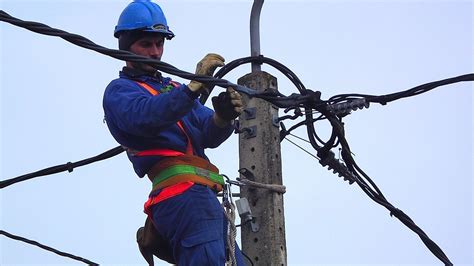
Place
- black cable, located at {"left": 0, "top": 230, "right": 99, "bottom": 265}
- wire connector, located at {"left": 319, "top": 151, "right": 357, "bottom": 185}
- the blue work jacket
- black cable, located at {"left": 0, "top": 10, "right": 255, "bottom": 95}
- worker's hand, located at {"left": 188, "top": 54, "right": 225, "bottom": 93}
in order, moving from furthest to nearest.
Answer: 1. black cable, located at {"left": 0, "top": 230, "right": 99, "bottom": 265}
2. wire connector, located at {"left": 319, "top": 151, "right": 357, "bottom": 185}
3. worker's hand, located at {"left": 188, "top": 54, "right": 225, "bottom": 93}
4. the blue work jacket
5. black cable, located at {"left": 0, "top": 10, "right": 255, "bottom": 95}

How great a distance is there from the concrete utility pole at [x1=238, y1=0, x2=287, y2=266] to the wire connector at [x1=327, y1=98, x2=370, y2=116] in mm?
443

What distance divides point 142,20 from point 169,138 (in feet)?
2.34

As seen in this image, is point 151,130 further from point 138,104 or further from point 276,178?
point 276,178

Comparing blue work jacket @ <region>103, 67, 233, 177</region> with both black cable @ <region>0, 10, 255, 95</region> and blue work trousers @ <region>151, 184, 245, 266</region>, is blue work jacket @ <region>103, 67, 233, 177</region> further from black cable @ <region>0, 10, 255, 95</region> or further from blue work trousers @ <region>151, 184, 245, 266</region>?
blue work trousers @ <region>151, 184, 245, 266</region>

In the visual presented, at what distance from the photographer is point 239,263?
4855 millimetres

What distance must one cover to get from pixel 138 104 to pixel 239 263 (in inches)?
41.6

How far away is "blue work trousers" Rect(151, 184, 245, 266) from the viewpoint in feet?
14.9

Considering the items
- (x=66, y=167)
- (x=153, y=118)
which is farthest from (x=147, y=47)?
Answer: (x=66, y=167)

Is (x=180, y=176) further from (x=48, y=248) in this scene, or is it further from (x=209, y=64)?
(x=48, y=248)

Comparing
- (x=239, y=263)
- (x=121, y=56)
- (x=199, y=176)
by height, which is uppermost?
(x=121, y=56)

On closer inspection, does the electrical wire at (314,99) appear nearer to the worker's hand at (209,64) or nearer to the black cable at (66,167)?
the worker's hand at (209,64)

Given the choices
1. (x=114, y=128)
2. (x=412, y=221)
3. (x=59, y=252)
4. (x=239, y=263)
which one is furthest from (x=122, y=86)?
(x=59, y=252)

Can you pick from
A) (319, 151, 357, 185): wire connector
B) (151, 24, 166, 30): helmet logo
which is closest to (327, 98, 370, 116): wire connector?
(319, 151, 357, 185): wire connector

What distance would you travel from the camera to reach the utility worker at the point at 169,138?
14.8 ft
